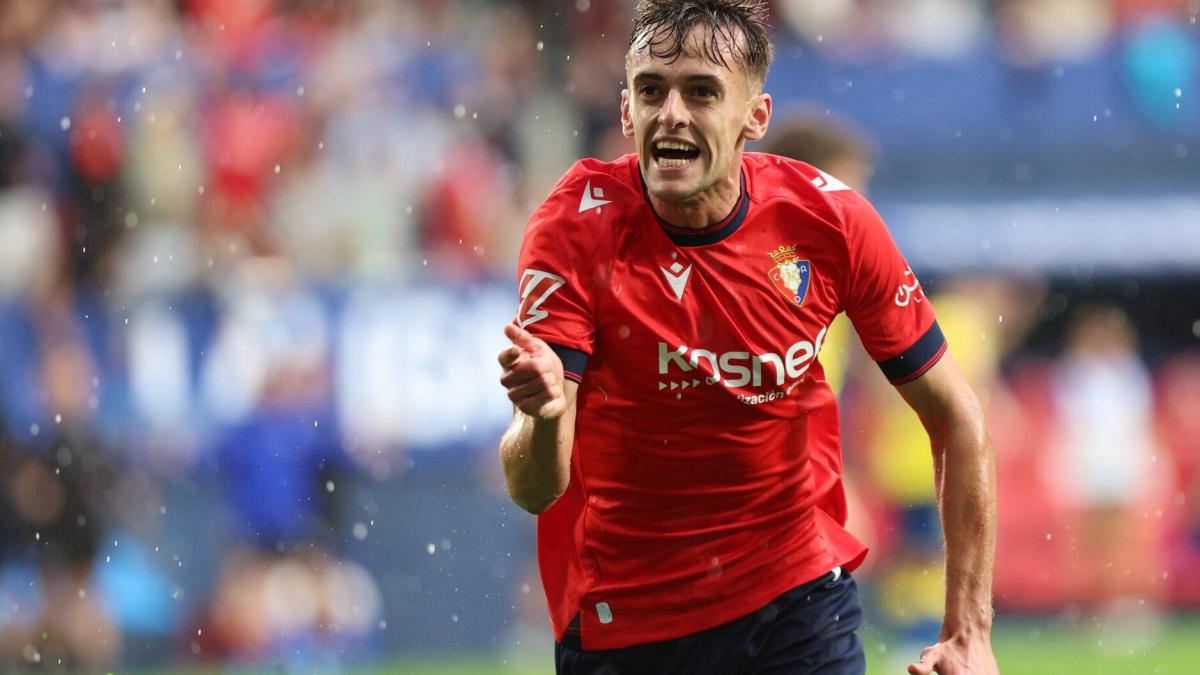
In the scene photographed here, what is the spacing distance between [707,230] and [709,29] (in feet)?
1.59

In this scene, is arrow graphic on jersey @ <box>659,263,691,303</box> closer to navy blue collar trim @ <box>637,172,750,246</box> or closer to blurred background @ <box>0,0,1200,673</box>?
navy blue collar trim @ <box>637,172,750,246</box>

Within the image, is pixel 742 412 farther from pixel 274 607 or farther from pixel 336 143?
pixel 336 143

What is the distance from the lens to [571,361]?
423cm

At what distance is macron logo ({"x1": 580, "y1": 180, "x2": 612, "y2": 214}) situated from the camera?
4395 millimetres

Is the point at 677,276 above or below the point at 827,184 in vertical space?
below

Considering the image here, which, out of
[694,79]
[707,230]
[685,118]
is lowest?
[707,230]

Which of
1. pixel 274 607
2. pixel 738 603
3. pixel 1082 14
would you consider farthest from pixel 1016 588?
pixel 738 603

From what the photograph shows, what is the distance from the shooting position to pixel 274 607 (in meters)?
10.4

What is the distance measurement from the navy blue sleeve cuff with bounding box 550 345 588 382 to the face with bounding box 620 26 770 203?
43cm

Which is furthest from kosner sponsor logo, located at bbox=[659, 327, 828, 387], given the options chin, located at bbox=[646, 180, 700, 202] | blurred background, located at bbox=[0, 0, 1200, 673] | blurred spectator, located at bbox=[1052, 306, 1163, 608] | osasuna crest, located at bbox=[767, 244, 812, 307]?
blurred spectator, located at bbox=[1052, 306, 1163, 608]

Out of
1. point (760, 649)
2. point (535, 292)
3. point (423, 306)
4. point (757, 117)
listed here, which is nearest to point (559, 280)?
point (535, 292)

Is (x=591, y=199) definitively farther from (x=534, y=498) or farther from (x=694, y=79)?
(x=534, y=498)

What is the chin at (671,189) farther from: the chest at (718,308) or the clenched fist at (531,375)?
the clenched fist at (531,375)

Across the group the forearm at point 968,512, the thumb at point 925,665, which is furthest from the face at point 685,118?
the thumb at point 925,665
